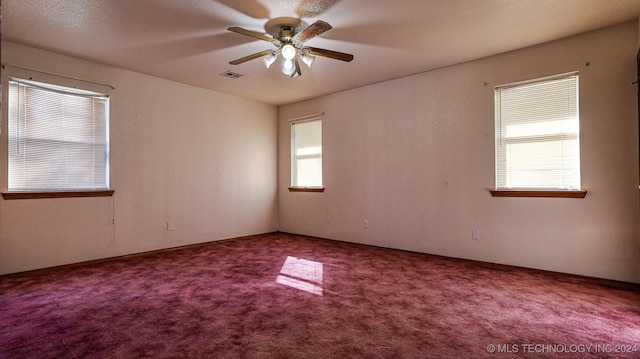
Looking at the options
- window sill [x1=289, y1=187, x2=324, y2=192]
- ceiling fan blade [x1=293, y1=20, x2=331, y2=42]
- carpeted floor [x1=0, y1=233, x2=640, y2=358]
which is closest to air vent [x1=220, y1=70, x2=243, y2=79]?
ceiling fan blade [x1=293, y1=20, x2=331, y2=42]

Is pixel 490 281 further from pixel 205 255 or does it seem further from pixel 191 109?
pixel 191 109

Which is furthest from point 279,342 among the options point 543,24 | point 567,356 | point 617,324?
point 543,24

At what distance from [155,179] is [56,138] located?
127cm

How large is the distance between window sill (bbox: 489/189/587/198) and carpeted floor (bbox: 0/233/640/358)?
2.79 ft

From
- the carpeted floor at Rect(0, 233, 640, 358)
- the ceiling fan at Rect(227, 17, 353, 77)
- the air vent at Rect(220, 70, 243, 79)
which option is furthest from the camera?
the air vent at Rect(220, 70, 243, 79)

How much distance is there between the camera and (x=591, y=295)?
3201 millimetres

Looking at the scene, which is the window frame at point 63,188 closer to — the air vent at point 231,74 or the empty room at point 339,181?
the empty room at point 339,181

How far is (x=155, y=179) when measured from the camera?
513 cm

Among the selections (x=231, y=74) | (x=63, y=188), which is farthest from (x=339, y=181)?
(x=63, y=188)

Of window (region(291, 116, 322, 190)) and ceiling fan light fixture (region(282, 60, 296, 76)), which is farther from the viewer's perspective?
window (region(291, 116, 322, 190))

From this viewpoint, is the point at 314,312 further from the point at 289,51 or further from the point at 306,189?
the point at 306,189

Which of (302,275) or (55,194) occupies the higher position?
(55,194)

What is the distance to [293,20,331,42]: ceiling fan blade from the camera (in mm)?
2991

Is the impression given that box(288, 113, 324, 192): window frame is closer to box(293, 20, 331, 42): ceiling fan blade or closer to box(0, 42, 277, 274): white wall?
box(0, 42, 277, 274): white wall
